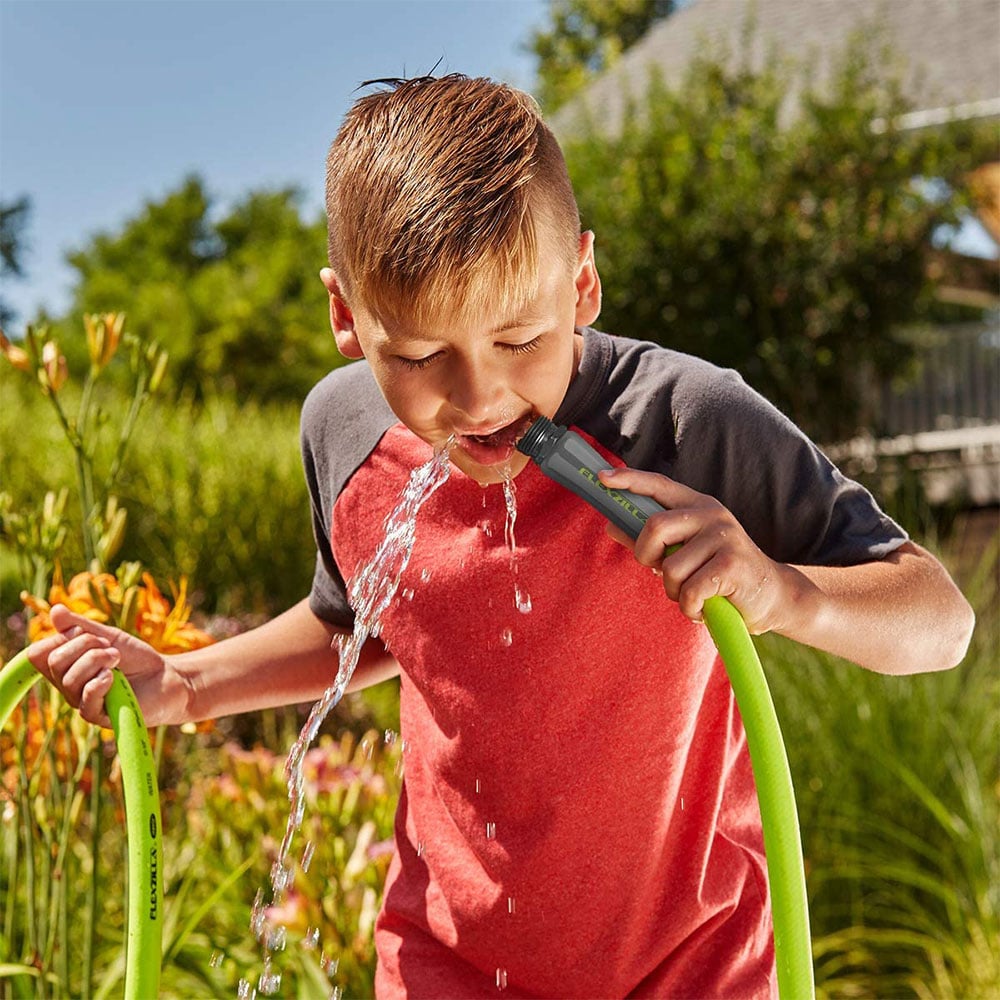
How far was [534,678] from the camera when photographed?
1.44 metres

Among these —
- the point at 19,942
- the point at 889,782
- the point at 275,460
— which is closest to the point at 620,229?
the point at 275,460

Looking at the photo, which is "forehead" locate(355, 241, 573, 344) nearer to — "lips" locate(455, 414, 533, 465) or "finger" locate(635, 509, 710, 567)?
"lips" locate(455, 414, 533, 465)

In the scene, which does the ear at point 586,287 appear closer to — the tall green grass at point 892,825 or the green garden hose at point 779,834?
the green garden hose at point 779,834

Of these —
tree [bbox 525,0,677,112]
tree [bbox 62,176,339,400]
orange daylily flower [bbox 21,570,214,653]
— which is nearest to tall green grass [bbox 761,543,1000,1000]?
orange daylily flower [bbox 21,570,214,653]

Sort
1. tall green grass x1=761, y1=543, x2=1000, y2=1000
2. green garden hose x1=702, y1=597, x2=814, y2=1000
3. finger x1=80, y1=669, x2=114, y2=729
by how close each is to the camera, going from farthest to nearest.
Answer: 1. tall green grass x1=761, y1=543, x2=1000, y2=1000
2. finger x1=80, y1=669, x2=114, y2=729
3. green garden hose x1=702, y1=597, x2=814, y2=1000

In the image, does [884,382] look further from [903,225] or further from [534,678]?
[534,678]

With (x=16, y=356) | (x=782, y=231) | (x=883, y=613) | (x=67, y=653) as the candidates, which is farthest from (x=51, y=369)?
(x=782, y=231)

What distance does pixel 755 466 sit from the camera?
4.41 feet

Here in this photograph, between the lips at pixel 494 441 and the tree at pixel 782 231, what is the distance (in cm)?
848

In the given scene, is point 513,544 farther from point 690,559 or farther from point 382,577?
point 690,559

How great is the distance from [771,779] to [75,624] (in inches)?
34.4

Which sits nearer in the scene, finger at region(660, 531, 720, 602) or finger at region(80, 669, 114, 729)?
finger at region(660, 531, 720, 602)

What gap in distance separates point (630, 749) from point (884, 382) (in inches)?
390

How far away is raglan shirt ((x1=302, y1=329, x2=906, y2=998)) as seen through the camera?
1.39 m
